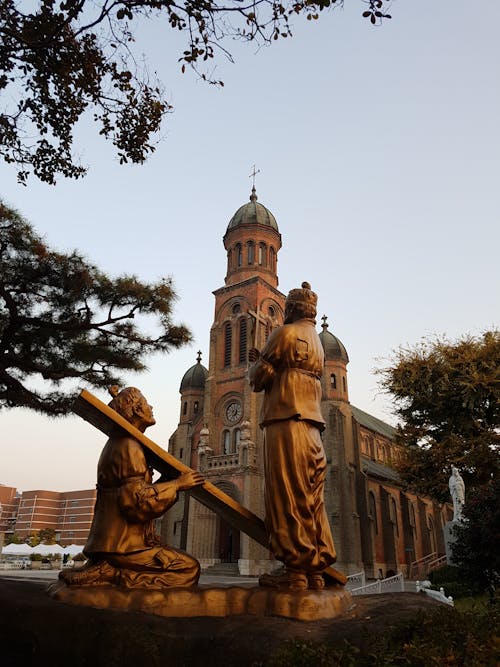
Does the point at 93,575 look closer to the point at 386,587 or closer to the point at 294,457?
the point at 294,457

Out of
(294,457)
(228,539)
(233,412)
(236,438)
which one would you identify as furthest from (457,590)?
(233,412)

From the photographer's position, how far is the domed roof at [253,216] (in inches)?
1518

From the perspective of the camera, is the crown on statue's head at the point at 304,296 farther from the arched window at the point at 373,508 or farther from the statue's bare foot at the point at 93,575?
the arched window at the point at 373,508

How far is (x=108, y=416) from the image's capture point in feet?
12.4

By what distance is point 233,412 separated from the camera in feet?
106

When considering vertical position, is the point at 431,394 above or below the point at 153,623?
above

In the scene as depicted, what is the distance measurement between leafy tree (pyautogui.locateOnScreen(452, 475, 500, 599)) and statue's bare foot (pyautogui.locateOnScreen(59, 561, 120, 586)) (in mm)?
6695

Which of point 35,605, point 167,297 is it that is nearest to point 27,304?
point 167,297

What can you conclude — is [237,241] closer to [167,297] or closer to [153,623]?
[167,297]

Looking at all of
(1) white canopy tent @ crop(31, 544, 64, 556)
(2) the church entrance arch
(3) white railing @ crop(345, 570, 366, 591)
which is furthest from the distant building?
(3) white railing @ crop(345, 570, 366, 591)

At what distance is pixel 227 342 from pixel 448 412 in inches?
724

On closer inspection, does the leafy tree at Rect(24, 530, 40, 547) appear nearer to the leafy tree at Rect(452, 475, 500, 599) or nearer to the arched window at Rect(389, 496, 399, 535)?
the arched window at Rect(389, 496, 399, 535)

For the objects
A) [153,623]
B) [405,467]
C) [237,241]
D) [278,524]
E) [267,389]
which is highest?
[237,241]

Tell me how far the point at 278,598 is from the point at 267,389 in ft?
4.96
